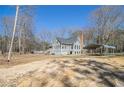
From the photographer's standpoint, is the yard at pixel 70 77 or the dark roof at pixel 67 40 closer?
the yard at pixel 70 77

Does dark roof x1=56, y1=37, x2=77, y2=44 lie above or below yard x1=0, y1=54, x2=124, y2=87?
above

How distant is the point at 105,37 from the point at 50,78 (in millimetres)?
5902

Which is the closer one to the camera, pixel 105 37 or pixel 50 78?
pixel 50 78

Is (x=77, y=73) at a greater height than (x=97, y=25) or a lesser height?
lesser

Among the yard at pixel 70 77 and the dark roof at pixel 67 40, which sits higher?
the dark roof at pixel 67 40

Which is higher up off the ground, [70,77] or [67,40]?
[67,40]

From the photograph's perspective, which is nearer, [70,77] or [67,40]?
[70,77]

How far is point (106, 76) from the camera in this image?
451 centimetres

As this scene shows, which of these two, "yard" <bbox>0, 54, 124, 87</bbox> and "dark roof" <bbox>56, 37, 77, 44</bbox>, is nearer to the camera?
"yard" <bbox>0, 54, 124, 87</bbox>
